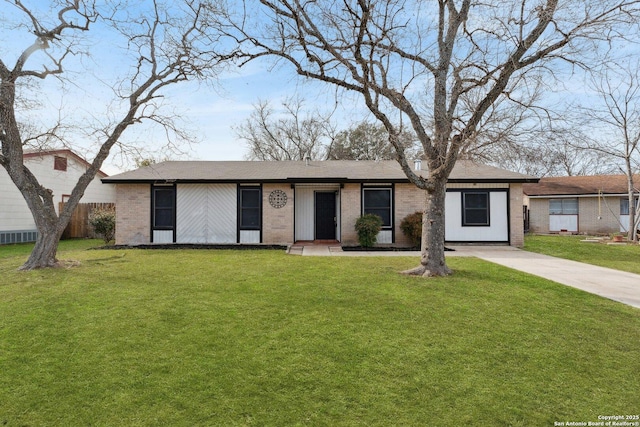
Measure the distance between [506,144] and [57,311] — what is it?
817cm

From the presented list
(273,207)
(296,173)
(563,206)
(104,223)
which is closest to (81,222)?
(104,223)

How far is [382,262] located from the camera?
30.7 feet

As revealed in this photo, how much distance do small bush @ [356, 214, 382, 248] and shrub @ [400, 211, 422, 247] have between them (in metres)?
1.07

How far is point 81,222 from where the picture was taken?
55.9ft

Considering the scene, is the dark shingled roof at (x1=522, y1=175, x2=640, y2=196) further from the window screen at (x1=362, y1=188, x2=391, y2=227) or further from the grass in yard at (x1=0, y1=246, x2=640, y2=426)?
the grass in yard at (x1=0, y1=246, x2=640, y2=426)

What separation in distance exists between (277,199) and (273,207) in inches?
13.7

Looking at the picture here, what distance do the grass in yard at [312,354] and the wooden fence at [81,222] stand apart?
11632 millimetres

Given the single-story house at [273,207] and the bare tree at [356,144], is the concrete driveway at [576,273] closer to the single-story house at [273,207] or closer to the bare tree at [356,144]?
the single-story house at [273,207]

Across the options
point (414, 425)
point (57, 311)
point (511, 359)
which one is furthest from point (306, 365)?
point (57, 311)

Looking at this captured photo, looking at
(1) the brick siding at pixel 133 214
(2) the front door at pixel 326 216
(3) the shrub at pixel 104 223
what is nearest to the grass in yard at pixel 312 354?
(1) the brick siding at pixel 133 214

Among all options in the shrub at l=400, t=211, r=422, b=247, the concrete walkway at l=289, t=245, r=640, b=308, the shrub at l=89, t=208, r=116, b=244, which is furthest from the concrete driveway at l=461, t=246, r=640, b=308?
the shrub at l=89, t=208, r=116, b=244

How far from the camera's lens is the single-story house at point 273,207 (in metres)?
13.3

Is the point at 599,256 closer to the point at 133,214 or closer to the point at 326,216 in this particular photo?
the point at 326,216

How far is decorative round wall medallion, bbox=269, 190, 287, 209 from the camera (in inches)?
528
